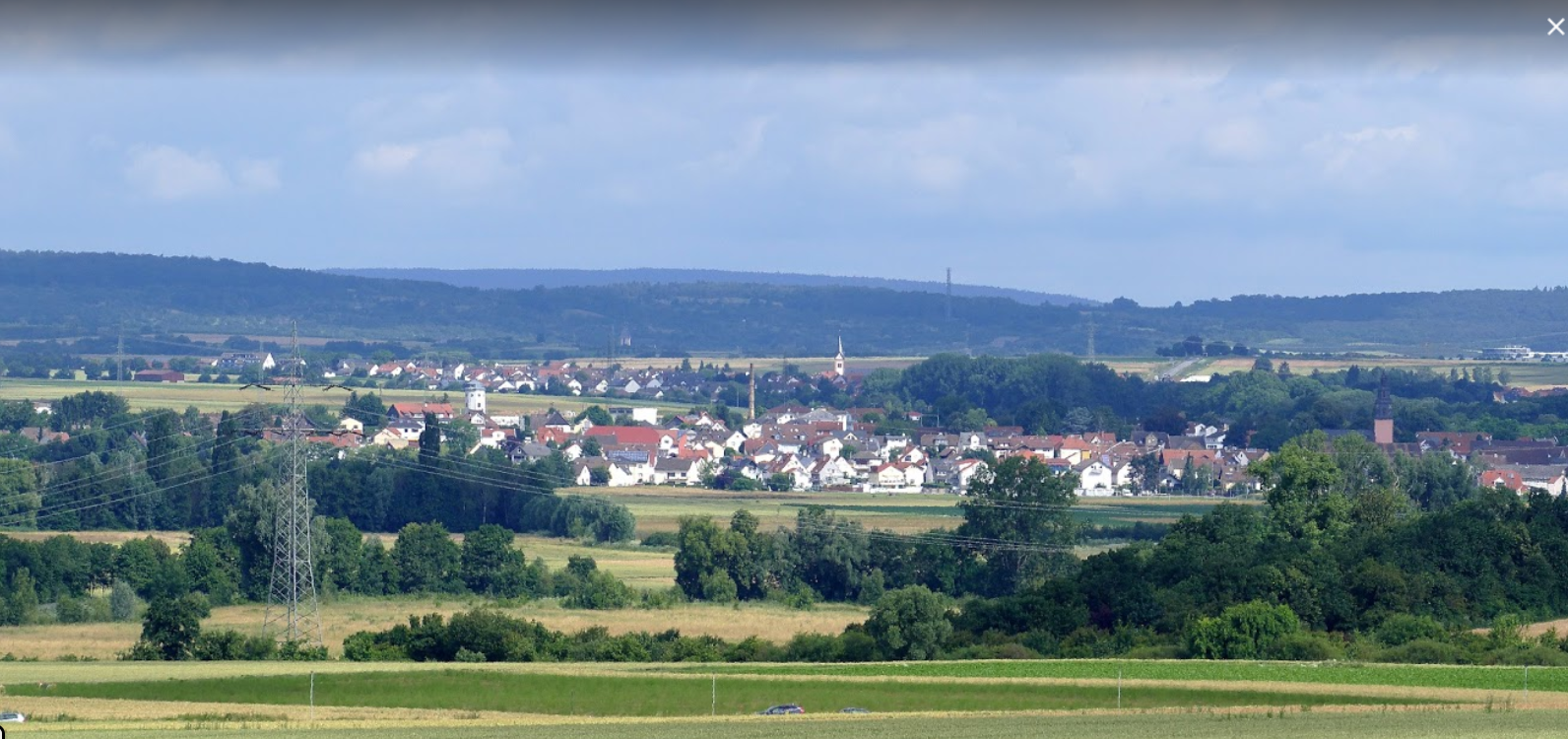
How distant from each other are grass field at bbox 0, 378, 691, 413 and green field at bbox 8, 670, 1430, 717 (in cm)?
9774

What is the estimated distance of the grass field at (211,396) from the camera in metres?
150

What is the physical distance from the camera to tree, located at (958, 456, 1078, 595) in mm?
69812

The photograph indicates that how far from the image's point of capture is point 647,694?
3894 cm

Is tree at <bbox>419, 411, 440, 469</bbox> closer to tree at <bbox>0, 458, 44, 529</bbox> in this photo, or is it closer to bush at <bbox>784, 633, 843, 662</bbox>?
tree at <bbox>0, 458, 44, 529</bbox>

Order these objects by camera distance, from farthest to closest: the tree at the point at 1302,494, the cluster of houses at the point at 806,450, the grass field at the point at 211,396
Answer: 1. the grass field at the point at 211,396
2. the cluster of houses at the point at 806,450
3. the tree at the point at 1302,494

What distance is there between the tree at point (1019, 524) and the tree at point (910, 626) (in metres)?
17.2

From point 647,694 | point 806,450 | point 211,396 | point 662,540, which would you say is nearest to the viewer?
point 647,694

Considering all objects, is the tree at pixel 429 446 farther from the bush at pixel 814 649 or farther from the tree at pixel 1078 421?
the tree at pixel 1078 421

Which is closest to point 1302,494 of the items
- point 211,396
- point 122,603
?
point 122,603

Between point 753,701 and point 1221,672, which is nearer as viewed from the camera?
point 753,701

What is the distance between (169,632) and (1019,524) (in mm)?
31957

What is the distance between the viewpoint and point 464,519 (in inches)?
3447

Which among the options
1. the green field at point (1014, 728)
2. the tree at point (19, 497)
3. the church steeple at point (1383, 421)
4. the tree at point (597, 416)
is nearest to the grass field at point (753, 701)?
the green field at point (1014, 728)

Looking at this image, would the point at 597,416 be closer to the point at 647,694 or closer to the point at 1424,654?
the point at 1424,654
